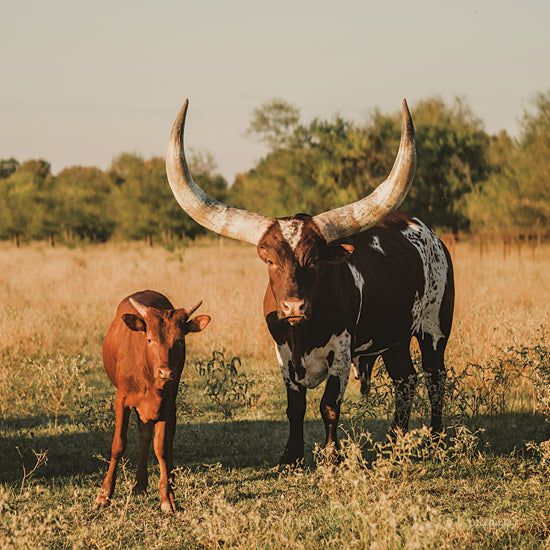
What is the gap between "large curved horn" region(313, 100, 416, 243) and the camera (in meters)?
5.11

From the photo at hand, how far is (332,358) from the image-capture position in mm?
5508

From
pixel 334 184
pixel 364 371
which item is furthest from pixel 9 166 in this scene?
pixel 364 371

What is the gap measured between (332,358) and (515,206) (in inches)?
1031

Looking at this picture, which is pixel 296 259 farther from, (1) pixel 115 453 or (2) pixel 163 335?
(1) pixel 115 453

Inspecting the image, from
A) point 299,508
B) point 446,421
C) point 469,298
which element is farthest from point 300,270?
point 469,298

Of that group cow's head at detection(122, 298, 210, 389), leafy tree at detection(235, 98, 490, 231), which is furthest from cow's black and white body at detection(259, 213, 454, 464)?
leafy tree at detection(235, 98, 490, 231)

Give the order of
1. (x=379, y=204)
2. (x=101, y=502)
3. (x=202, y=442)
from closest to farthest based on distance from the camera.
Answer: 1. (x=101, y=502)
2. (x=379, y=204)
3. (x=202, y=442)

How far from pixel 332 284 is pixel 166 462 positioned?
6.25 ft

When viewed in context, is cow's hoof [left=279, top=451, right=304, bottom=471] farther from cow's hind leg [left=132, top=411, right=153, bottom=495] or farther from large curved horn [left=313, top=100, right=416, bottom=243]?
large curved horn [left=313, top=100, right=416, bottom=243]

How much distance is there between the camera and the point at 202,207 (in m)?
5.51

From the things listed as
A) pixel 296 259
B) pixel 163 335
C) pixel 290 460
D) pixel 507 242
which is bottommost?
pixel 290 460

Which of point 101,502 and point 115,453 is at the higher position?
point 115,453

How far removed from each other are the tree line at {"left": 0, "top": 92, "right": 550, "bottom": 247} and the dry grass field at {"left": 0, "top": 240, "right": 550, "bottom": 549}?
15.1 metres

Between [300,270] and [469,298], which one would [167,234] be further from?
[300,270]
